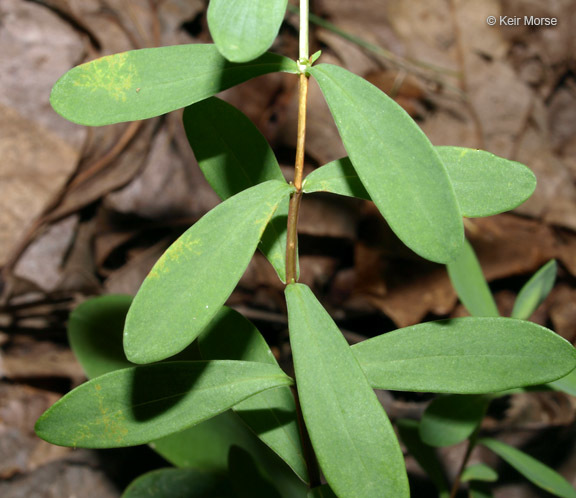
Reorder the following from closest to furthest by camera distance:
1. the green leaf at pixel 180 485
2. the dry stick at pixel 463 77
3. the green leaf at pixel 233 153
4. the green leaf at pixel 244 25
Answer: the green leaf at pixel 244 25 < the green leaf at pixel 233 153 < the green leaf at pixel 180 485 < the dry stick at pixel 463 77

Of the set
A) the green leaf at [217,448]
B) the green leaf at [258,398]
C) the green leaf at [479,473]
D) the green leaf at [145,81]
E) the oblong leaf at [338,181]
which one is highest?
the green leaf at [145,81]

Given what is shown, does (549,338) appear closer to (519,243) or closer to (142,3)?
(519,243)

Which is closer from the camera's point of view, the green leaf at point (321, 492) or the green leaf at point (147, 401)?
the green leaf at point (147, 401)

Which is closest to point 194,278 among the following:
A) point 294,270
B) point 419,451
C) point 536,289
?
point 294,270

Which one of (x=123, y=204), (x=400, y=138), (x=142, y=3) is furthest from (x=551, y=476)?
(x=142, y=3)

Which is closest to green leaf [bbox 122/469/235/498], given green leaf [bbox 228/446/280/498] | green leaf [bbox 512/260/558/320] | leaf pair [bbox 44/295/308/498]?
leaf pair [bbox 44/295/308/498]

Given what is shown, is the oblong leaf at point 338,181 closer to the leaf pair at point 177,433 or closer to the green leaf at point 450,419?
the leaf pair at point 177,433

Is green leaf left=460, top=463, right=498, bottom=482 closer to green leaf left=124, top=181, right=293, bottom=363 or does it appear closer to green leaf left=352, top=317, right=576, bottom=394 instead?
green leaf left=352, top=317, right=576, bottom=394

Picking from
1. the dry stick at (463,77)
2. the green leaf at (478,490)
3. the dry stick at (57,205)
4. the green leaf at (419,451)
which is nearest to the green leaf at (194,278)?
the green leaf at (419,451)
